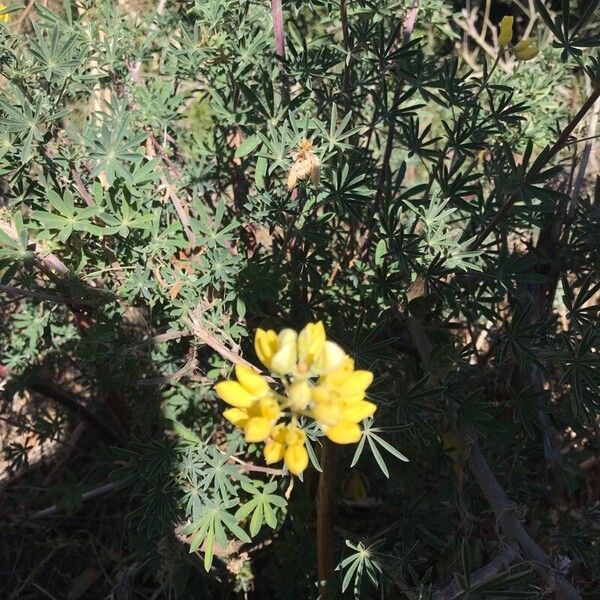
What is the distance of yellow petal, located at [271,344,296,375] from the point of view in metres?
0.93

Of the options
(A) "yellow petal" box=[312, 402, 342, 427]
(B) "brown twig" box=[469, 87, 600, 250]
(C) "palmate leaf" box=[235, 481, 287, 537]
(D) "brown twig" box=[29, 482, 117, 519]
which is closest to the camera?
(A) "yellow petal" box=[312, 402, 342, 427]

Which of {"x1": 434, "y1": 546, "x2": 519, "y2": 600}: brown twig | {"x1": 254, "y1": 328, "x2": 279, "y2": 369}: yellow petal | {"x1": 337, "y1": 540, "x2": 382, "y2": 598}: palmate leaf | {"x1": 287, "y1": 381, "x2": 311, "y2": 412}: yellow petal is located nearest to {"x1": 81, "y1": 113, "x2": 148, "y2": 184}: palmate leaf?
{"x1": 254, "y1": 328, "x2": 279, "y2": 369}: yellow petal

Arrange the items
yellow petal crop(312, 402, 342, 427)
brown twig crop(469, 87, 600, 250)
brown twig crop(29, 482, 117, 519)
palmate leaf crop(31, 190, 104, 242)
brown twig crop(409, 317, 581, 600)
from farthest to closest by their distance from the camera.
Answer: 1. brown twig crop(29, 482, 117, 519)
2. palmate leaf crop(31, 190, 104, 242)
3. brown twig crop(409, 317, 581, 600)
4. brown twig crop(469, 87, 600, 250)
5. yellow petal crop(312, 402, 342, 427)

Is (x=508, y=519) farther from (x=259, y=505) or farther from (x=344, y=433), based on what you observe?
(x=344, y=433)

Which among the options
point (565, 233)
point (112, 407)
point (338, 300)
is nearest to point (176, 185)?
point (338, 300)

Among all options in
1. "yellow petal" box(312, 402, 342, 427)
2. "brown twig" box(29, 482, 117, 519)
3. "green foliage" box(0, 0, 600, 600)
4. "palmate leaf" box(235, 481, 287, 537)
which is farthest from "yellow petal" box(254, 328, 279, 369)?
"brown twig" box(29, 482, 117, 519)

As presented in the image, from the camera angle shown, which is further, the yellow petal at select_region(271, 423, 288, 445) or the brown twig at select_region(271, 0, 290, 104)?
the brown twig at select_region(271, 0, 290, 104)

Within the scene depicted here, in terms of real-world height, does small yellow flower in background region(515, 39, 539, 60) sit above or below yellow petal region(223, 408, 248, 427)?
above

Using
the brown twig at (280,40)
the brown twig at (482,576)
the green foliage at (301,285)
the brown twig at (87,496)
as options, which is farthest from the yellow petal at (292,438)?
the brown twig at (87,496)

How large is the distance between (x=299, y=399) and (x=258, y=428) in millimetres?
69

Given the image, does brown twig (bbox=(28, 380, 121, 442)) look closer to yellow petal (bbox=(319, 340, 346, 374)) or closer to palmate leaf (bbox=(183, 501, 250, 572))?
palmate leaf (bbox=(183, 501, 250, 572))

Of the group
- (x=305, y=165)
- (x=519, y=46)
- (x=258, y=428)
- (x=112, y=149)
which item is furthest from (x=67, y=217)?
(x=519, y=46)

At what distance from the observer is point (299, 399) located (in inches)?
36.2

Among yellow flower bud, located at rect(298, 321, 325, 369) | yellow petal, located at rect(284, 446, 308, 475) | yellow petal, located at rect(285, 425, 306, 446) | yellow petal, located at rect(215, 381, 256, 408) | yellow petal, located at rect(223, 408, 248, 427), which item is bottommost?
yellow petal, located at rect(284, 446, 308, 475)
